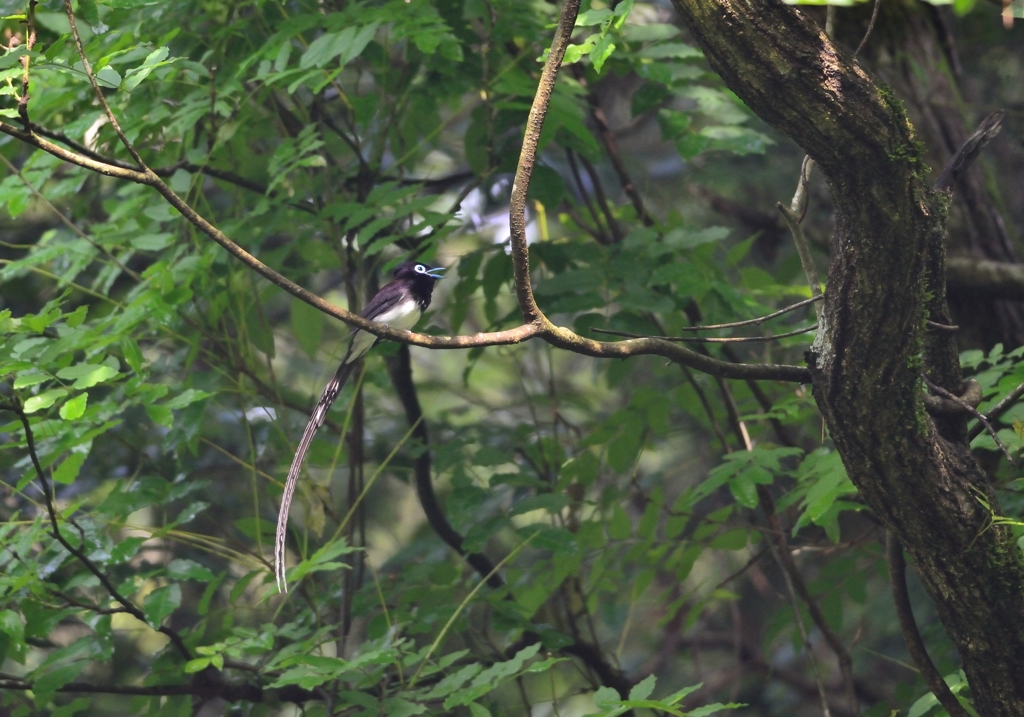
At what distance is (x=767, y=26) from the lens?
1.89 m

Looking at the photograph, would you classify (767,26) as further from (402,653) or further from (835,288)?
(402,653)

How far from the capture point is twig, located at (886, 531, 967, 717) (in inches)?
93.7

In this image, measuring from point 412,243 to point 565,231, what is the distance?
1235 mm

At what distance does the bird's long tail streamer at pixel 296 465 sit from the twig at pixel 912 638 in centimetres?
164

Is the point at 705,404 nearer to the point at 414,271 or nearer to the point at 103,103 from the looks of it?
the point at 414,271

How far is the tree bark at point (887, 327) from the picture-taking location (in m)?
1.90

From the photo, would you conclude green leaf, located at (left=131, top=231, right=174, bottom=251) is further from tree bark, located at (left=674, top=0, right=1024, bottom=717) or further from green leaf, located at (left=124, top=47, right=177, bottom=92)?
tree bark, located at (left=674, top=0, right=1024, bottom=717)

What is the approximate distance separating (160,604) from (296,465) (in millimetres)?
614

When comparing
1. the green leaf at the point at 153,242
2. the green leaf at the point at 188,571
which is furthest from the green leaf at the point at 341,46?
the green leaf at the point at 188,571

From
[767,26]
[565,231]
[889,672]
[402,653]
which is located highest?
[767,26]

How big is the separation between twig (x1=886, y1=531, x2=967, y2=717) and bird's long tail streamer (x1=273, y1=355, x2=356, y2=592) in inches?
64.4

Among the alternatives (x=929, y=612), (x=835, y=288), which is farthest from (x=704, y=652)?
(x=835, y=288)

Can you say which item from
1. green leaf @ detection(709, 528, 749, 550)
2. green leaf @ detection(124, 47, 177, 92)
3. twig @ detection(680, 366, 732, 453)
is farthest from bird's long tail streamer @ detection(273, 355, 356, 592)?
green leaf @ detection(709, 528, 749, 550)

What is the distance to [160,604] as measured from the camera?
286 centimetres
